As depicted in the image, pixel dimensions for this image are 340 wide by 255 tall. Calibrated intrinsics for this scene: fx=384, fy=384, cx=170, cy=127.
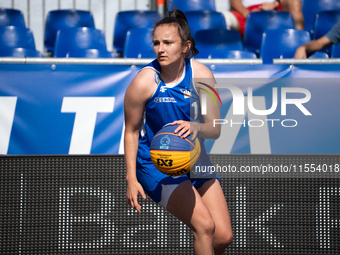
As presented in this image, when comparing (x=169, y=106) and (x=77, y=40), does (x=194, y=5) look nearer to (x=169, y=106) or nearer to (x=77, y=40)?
(x=77, y=40)

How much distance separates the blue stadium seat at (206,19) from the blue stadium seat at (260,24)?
1.47ft

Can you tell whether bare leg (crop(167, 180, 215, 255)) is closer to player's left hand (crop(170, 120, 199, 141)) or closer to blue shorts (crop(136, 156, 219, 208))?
blue shorts (crop(136, 156, 219, 208))

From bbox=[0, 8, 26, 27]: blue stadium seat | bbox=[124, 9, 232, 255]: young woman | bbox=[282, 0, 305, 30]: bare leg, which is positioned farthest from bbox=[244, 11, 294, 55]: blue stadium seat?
bbox=[124, 9, 232, 255]: young woman

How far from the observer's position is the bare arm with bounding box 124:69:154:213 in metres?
2.23

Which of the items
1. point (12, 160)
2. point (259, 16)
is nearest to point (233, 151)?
point (12, 160)

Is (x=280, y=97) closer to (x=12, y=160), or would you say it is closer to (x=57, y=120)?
(x=57, y=120)

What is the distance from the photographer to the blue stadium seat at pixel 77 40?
555cm

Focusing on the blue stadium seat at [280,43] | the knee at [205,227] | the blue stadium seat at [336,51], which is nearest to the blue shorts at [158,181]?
the knee at [205,227]

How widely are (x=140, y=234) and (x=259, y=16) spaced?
447cm

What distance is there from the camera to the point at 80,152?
11.2ft

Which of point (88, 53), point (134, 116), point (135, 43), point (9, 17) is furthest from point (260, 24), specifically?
point (134, 116)

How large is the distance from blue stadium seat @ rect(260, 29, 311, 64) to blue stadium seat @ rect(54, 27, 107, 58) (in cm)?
233

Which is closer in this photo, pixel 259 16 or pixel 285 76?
pixel 285 76

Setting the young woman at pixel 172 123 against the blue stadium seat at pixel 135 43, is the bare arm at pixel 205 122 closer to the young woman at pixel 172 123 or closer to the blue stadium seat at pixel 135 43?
the young woman at pixel 172 123
